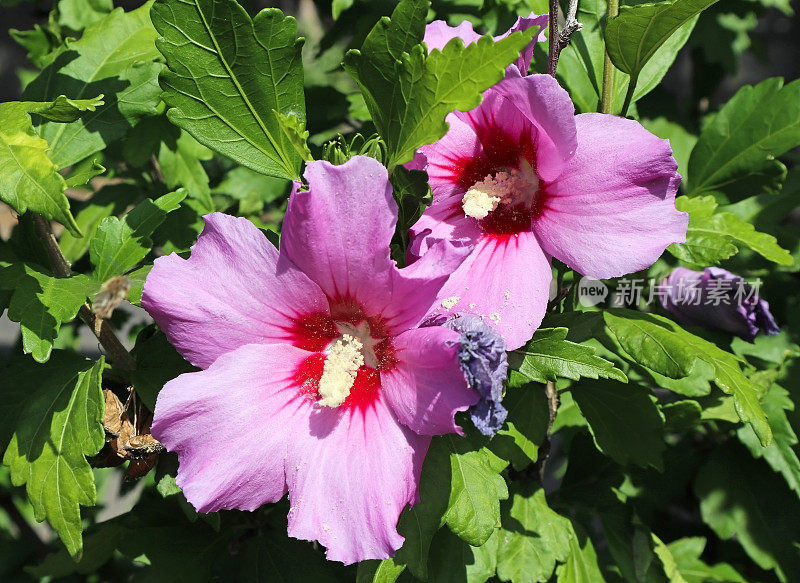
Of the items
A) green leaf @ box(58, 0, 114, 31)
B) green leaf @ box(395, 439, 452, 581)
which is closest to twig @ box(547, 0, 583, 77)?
green leaf @ box(395, 439, 452, 581)

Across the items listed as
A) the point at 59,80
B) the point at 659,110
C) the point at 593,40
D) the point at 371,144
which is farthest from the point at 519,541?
the point at 659,110

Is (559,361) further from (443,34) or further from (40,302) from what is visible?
(40,302)

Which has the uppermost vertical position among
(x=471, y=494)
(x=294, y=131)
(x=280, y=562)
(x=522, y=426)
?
(x=294, y=131)

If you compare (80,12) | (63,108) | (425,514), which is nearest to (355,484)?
(425,514)

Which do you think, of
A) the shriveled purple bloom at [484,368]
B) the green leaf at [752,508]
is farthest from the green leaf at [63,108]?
the green leaf at [752,508]

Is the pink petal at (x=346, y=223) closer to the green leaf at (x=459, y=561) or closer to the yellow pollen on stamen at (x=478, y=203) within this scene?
the yellow pollen on stamen at (x=478, y=203)

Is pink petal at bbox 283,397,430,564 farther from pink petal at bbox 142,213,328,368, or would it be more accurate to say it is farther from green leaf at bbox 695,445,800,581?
green leaf at bbox 695,445,800,581
